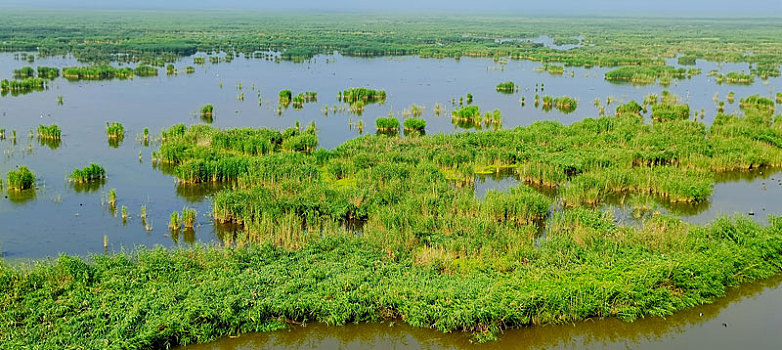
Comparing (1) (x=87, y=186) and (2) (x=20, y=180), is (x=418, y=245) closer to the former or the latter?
(1) (x=87, y=186)

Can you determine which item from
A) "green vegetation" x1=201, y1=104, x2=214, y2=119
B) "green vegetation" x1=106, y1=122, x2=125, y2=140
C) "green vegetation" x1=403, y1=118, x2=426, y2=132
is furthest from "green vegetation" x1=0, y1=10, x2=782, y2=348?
"green vegetation" x1=201, y1=104, x2=214, y2=119

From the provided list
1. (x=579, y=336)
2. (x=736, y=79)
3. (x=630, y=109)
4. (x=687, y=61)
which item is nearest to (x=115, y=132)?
(x=579, y=336)

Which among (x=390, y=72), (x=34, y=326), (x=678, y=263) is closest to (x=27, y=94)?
(x=390, y=72)

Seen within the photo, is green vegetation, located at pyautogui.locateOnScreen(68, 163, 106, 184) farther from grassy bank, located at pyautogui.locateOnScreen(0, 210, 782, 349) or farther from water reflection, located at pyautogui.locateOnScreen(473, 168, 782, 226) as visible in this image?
water reflection, located at pyautogui.locateOnScreen(473, 168, 782, 226)

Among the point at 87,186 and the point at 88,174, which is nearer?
the point at 87,186

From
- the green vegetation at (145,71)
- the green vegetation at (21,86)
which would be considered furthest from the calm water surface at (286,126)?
the green vegetation at (145,71)

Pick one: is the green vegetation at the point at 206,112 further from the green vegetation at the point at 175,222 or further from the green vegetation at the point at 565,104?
the green vegetation at the point at 565,104
